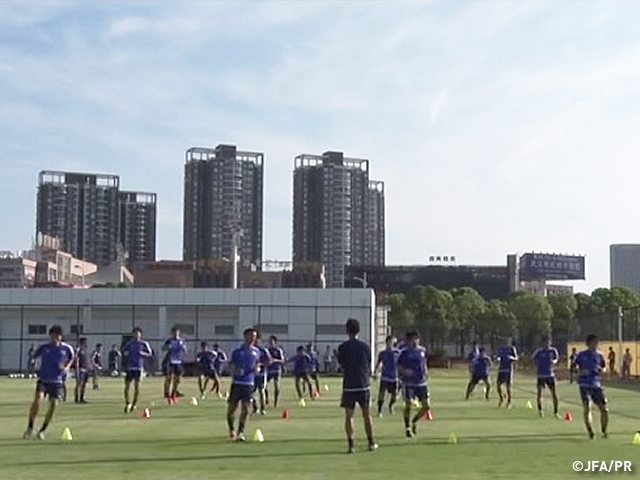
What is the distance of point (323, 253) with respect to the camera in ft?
620

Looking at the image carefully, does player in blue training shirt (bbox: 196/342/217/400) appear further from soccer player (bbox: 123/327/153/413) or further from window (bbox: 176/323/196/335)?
window (bbox: 176/323/196/335)

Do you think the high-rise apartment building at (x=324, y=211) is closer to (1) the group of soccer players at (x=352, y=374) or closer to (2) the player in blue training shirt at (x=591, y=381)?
(1) the group of soccer players at (x=352, y=374)

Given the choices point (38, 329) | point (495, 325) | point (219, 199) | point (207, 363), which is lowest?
point (207, 363)

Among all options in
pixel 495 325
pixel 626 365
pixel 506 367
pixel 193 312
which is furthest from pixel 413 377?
pixel 495 325

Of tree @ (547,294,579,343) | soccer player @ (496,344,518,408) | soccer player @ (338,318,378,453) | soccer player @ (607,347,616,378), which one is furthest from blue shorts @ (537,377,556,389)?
tree @ (547,294,579,343)

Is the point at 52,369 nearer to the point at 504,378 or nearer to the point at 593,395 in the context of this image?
the point at 593,395

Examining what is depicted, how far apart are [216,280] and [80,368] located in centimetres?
11664

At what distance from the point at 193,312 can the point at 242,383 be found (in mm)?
63318

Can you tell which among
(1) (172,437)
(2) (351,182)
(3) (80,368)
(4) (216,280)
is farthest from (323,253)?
(1) (172,437)

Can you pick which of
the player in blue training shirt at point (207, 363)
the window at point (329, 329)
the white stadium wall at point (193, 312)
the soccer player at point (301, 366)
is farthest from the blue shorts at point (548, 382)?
the window at point (329, 329)

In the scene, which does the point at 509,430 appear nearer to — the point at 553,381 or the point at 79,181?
the point at 553,381

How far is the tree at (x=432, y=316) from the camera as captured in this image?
10769 cm

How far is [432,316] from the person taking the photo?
109 m

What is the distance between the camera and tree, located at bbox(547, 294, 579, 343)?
112625mm
